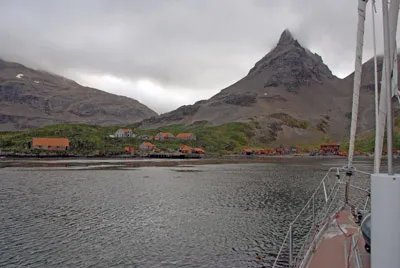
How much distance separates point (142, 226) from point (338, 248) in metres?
23.1

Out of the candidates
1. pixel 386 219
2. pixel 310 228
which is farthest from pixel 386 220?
pixel 310 228

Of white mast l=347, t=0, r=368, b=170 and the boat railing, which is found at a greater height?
white mast l=347, t=0, r=368, b=170

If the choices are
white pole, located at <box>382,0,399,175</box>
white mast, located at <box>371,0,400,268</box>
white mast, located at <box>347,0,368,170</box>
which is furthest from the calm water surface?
white pole, located at <box>382,0,399,175</box>

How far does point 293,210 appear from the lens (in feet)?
132

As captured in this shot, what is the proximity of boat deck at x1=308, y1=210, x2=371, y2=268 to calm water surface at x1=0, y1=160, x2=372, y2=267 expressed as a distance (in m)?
7.45

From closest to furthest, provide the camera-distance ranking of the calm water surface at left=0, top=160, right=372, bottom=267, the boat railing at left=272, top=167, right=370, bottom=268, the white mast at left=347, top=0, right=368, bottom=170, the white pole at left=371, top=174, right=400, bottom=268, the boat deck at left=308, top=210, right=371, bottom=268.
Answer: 1. the white pole at left=371, top=174, right=400, bottom=268
2. the boat deck at left=308, top=210, right=371, bottom=268
3. the boat railing at left=272, top=167, right=370, bottom=268
4. the white mast at left=347, top=0, right=368, bottom=170
5. the calm water surface at left=0, top=160, right=372, bottom=267

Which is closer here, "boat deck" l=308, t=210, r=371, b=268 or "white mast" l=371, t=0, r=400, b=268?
"white mast" l=371, t=0, r=400, b=268

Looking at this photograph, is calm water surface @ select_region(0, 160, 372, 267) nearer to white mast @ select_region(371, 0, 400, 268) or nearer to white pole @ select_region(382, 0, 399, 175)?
white mast @ select_region(371, 0, 400, 268)

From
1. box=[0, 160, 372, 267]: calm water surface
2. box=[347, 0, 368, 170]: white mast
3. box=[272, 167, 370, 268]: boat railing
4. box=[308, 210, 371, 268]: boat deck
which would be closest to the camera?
box=[308, 210, 371, 268]: boat deck

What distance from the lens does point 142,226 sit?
3288 cm

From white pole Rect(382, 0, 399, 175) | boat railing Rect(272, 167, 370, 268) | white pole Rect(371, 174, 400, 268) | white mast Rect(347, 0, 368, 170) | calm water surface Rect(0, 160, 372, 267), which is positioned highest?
white mast Rect(347, 0, 368, 170)

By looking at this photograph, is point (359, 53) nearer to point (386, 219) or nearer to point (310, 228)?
point (310, 228)

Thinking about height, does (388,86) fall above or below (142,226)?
above

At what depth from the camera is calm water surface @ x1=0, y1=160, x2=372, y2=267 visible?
2328 centimetres
